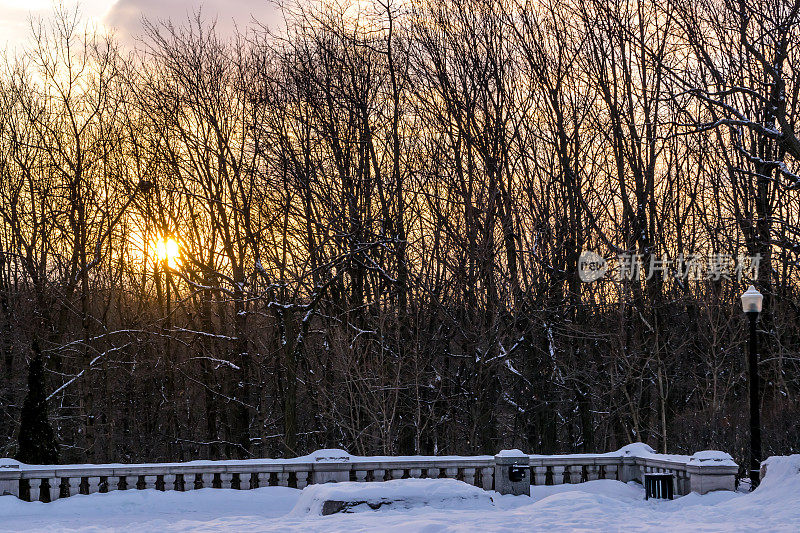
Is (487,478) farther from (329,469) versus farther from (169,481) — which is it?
(169,481)

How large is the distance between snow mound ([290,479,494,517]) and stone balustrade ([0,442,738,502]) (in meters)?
1.82

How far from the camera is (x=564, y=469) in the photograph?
612 inches

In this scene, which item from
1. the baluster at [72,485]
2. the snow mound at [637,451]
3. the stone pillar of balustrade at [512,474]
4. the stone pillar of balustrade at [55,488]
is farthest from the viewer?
the snow mound at [637,451]

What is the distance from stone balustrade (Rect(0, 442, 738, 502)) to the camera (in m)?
13.9

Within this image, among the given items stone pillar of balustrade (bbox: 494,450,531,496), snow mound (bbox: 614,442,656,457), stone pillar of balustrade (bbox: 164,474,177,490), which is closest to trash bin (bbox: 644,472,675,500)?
snow mound (bbox: 614,442,656,457)

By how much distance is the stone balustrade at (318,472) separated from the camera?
1390cm

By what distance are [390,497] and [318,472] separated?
2765mm

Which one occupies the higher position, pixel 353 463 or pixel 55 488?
pixel 353 463

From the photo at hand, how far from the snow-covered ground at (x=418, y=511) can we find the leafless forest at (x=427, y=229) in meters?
6.98

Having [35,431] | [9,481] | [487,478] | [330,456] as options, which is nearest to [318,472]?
[330,456]

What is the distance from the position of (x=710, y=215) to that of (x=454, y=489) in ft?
53.4

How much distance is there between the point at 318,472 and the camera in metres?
A: 14.8

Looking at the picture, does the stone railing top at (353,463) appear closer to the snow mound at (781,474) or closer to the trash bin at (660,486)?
the trash bin at (660,486)

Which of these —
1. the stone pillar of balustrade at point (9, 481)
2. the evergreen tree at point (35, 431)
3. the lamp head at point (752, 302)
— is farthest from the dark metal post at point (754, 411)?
the evergreen tree at point (35, 431)
